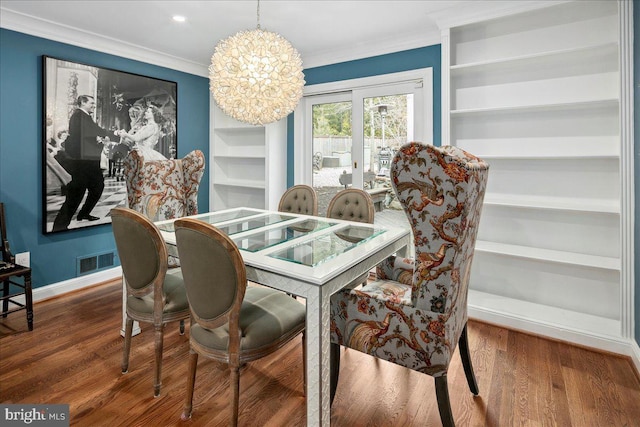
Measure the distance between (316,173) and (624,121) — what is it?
2.92 m

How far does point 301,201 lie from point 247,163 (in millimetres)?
2004

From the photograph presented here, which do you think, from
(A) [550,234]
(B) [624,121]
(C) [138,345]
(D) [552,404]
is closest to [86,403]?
(C) [138,345]

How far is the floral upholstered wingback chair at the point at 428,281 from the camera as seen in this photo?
54.0 inches

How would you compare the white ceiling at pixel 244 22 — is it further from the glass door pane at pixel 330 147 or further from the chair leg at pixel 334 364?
the chair leg at pixel 334 364

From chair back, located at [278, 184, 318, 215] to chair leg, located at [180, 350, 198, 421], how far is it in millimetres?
1696

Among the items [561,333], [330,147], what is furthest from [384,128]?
[561,333]

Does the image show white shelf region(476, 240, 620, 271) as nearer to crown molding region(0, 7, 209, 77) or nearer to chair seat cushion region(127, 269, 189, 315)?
chair seat cushion region(127, 269, 189, 315)

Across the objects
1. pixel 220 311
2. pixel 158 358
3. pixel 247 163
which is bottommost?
pixel 158 358

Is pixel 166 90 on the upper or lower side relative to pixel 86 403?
upper

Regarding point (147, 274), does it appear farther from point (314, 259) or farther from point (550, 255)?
point (550, 255)

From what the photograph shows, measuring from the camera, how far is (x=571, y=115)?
2795 millimetres

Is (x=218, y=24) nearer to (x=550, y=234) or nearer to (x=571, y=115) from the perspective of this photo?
(x=571, y=115)

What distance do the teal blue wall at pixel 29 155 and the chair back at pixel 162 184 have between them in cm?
99

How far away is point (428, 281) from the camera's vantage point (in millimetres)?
1498
